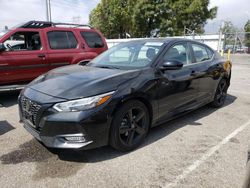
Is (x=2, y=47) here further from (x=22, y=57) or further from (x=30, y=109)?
(x=30, y=109)

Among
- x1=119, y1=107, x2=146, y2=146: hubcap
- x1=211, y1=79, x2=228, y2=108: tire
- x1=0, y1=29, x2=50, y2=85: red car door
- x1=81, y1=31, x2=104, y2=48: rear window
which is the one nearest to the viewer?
x1=119, y1=107, x2=146, y2=146: hubcap

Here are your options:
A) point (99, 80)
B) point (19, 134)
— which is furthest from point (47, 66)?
point (99, 80)

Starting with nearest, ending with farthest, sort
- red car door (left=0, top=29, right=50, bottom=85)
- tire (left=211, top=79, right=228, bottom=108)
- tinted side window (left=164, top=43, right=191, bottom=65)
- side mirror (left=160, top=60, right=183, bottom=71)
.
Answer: side mirror (left=160, top=60, right=183, bottom=71) → tinted side window (left=164, top=43, right=191, bottom=65) → tire (left=211, top=79, right=228, bottom=108) → red car door (left=0, top=29, right=50, bottom=85)

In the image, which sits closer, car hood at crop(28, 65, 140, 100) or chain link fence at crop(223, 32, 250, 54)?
car hood at crop(28, 65, 140, 100)

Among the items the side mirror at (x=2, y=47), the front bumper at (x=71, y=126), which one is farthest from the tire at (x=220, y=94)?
the side mirror at (x=2, y=47)

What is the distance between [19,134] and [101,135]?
179cm

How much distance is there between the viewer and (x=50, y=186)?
8.77 ft

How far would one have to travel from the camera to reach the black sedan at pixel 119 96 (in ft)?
9.59

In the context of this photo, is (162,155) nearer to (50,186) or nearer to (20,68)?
(50,186)

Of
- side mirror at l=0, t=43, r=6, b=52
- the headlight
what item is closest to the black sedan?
the headlight

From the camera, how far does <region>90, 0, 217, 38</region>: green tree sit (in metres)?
31.2

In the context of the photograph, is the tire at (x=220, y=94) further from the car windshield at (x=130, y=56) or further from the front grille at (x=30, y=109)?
the front grille at (x=30, y=109)

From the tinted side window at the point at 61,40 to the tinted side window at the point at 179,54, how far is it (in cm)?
357

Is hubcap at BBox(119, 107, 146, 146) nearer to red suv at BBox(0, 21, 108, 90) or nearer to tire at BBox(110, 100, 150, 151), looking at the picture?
tire at BBox(110, 100, 150, 151)
